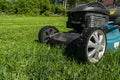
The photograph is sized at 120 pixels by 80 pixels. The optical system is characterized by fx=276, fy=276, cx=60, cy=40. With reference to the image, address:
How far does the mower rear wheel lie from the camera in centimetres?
390

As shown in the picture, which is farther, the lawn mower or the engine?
the engine

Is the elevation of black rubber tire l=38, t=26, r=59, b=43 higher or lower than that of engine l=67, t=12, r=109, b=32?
lower

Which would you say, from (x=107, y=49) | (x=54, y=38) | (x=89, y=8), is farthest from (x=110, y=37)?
(x=54, y=38)

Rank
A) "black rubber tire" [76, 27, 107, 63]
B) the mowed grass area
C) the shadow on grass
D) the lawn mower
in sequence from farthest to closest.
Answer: the shadow on grass
the lawn mower
"black rubber tire" [76, 27, 107, 63]
the mowed grass area

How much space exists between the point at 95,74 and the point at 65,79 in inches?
15.0

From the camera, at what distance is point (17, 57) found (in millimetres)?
3959

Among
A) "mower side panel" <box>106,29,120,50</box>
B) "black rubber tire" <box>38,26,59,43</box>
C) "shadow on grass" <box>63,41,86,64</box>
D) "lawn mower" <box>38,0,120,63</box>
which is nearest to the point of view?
"lawn mower" <box>38,0,120,63</box>

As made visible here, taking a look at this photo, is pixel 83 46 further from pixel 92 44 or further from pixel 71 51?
pixel 71 51

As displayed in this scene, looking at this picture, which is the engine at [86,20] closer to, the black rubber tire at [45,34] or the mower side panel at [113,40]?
the mower side panel at [113,40]

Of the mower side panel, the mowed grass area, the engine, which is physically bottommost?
the mowed grass area

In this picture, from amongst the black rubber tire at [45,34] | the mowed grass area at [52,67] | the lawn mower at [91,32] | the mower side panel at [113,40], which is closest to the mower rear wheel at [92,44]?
the lawn mower at [91,32]

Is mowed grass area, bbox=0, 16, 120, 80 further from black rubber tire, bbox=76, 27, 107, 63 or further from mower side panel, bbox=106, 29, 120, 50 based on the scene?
mower side panel, bbox=106, 29, 120, 50

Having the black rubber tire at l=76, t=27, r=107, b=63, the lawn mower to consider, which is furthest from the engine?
the black rubber tire at l=76, t=27, r=107, b=63

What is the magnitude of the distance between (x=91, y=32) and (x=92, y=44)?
18 centimetres
